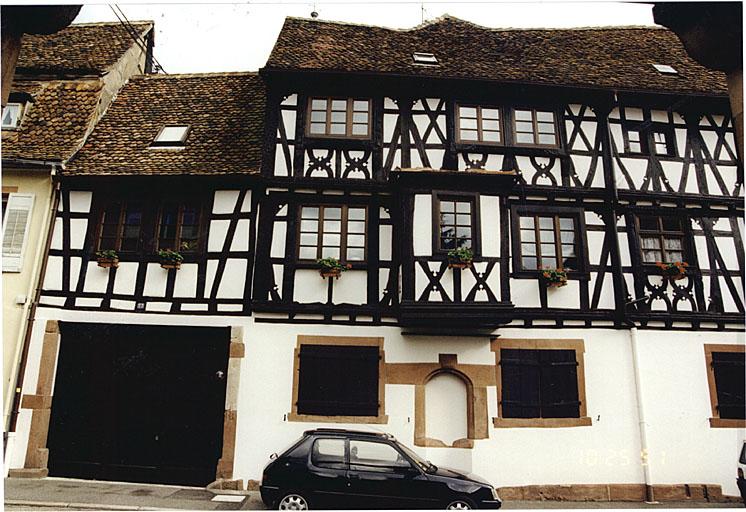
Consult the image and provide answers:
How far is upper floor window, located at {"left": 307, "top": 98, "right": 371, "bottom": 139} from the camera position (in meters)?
9.20

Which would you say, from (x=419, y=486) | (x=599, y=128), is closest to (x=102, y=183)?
(x=419, y=486)

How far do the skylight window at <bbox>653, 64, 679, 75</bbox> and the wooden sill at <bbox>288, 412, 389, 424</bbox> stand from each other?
8.30 metres

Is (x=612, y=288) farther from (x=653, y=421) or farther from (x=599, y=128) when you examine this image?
(x=599, y=128)

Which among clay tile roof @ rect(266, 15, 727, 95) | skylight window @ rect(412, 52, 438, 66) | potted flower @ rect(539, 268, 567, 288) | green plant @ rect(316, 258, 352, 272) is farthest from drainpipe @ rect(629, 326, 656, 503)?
skylight window @ rect(412, 52, 438, 66)

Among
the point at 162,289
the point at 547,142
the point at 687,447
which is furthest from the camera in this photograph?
the point at 547,142

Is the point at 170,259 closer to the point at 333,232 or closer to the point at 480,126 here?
the point at 333,232

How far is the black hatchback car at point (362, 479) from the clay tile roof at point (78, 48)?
8.51 metres

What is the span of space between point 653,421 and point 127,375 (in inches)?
326

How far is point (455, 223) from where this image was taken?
859 cm

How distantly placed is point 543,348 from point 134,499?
249 inches

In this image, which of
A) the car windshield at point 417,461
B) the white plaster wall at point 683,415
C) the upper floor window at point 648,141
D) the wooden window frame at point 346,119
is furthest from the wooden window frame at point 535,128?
the car windshield at point 417,461

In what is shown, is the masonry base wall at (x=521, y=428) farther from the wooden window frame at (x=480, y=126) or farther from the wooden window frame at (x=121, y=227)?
the wooden window frame at (x=480, y=126)

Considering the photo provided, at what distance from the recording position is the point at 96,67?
34.4 ft

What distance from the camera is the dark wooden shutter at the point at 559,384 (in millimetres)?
8305
